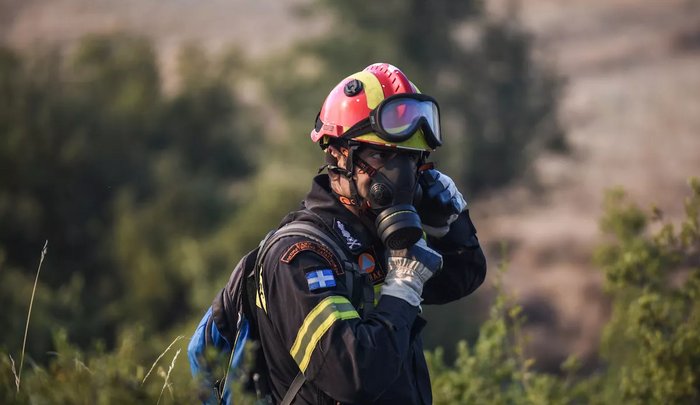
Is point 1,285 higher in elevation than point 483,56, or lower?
lower

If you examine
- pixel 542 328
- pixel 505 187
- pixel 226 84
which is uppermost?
pixel 226 84

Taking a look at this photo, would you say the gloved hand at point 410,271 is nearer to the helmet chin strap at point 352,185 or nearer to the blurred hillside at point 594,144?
the helmet chin strap at point 352,185

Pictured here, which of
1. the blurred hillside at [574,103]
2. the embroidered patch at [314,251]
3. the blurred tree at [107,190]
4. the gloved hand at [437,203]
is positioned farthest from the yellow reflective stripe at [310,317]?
the blurred hillside at [574,103]

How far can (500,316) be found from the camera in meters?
7.14

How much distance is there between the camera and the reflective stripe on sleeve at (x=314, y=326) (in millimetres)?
3941

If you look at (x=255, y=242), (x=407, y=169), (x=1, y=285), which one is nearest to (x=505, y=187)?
(x=255, y=242)

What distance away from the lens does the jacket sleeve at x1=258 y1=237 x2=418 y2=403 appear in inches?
154

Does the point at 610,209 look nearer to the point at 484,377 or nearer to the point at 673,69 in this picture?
the point at 484,377

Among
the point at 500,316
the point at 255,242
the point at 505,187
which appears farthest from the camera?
the point at 505,187

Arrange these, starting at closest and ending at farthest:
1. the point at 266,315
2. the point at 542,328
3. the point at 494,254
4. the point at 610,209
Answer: the point at 266,315, the point at 610,209, the point at 542,328, the point at 494,254

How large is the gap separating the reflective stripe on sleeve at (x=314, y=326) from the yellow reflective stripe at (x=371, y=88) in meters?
1.00

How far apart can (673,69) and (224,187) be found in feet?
78.6

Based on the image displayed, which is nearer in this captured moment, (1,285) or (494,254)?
(1,285)

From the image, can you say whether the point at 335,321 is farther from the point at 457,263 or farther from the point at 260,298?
the point at 457,263
